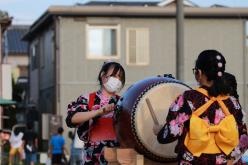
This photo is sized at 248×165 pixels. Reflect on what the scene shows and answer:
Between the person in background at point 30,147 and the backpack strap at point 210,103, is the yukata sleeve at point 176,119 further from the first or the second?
the person in background at point 30,147

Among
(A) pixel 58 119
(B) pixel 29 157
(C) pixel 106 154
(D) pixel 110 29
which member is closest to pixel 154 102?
(C) pixel 106 154

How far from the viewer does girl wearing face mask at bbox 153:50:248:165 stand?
5297mm

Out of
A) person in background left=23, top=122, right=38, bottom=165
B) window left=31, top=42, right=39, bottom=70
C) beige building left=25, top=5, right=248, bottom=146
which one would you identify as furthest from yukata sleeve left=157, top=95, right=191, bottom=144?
window left=31, top=42, right=39, bottom=70

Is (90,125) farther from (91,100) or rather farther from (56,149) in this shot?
(56,149)

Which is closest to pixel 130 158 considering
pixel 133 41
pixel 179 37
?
pixel 179 37

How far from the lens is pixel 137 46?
33.7m

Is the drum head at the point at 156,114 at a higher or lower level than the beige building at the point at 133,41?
lower

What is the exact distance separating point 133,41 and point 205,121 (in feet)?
93.0

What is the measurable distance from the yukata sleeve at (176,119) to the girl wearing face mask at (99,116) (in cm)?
109

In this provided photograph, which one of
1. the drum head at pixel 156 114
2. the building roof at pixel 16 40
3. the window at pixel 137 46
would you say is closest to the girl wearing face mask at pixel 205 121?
the drum head at pixel 156 114

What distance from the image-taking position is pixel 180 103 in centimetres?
535

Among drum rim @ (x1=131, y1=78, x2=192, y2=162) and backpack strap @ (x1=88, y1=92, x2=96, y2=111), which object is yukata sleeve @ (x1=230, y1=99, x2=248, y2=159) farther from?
backpack strap @ (x1=88, y1=92, x2=96, y2=111)

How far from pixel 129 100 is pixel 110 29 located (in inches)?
1085

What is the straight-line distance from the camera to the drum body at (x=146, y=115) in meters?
5.86
